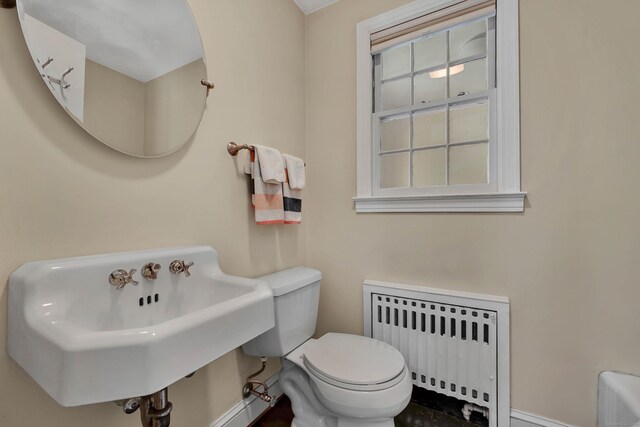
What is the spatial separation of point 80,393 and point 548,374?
5.40ft

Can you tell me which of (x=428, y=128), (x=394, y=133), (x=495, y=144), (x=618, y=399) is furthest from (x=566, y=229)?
(x=394, y=133)

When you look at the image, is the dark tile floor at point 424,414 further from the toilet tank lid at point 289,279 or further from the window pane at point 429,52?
the window pane at point 429,52

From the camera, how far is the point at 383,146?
1.69 meters

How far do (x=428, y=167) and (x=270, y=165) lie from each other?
0.92 metres

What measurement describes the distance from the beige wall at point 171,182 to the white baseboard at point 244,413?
34mm

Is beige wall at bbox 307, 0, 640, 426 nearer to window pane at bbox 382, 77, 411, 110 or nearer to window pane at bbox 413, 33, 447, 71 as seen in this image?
window pane at bbox 413, 33, 447, 71

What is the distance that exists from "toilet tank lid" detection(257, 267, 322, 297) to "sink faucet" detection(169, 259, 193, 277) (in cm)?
35

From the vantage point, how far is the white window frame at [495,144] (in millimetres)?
1265

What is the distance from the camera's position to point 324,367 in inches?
45.3

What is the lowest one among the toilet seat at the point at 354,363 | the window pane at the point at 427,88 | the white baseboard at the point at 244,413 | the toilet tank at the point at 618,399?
the white baseboard at the point at 244,413

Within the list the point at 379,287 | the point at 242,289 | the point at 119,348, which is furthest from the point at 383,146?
the point at 119,348

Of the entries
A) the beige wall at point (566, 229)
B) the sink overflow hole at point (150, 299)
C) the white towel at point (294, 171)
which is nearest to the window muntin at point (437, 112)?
the beige wall at point (566, 229)

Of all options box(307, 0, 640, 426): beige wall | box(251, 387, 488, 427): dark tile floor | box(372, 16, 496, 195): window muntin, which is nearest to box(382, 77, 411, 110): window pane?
box(372, 16, 496, 195): window muntin

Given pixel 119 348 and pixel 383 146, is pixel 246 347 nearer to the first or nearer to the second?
pixel 119 348
